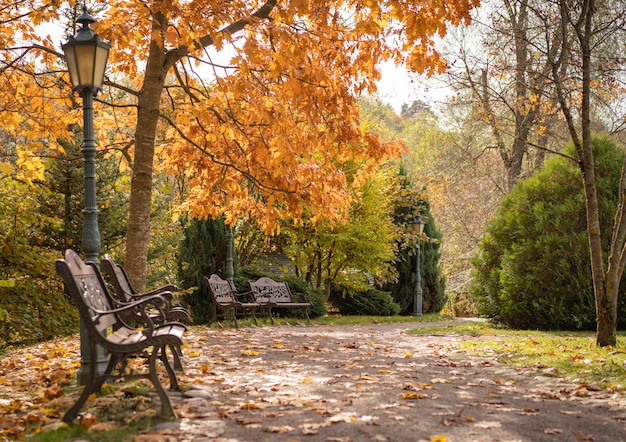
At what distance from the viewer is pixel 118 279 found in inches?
280

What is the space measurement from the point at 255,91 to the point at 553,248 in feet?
20.7

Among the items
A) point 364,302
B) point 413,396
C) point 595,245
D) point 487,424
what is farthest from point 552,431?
point 364,302

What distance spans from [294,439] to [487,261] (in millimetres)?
10132

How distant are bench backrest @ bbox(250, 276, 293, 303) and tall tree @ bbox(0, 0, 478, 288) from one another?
3368 millimetres

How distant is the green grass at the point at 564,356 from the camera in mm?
6361

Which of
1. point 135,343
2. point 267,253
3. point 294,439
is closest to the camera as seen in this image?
point 294,439

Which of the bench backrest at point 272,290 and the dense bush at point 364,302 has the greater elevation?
the bench backrest at point 272,290

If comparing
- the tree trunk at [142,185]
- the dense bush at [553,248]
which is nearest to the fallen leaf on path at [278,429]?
the tree trunk at [142,185]

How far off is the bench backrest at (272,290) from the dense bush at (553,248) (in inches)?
175

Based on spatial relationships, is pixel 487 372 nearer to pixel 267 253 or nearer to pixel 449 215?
pixel 267 253

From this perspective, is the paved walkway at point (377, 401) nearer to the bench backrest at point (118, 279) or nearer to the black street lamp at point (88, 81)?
the bench backrest at point (118, 279)

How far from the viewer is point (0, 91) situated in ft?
34.5

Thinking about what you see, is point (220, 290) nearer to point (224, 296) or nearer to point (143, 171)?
point (224, 296)

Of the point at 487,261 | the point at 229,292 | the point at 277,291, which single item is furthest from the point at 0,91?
the point at 487,261
